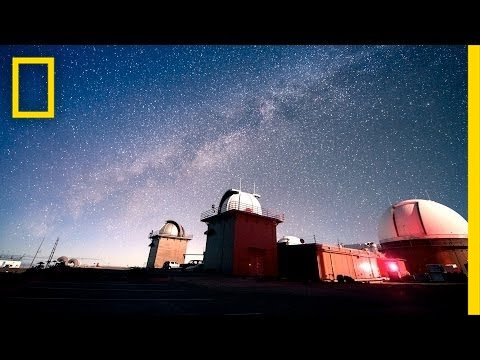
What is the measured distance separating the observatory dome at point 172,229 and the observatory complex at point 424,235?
94.5 feet

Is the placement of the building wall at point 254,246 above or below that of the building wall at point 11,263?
above

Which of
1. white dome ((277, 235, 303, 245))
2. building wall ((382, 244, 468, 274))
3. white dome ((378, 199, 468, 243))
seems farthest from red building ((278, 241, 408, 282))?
white dome ((277, 235, 303, 245))

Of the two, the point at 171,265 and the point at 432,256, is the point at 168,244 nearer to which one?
the point at 171,265

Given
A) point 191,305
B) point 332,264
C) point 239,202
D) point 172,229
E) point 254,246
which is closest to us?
point 191,305

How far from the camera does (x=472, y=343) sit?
2348 mm

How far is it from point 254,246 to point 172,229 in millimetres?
18214

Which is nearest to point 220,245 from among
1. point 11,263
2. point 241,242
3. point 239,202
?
point 241,242

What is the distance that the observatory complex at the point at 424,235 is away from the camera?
26500 millimetres

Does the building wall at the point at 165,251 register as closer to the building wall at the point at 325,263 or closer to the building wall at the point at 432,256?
the building wall at the point at 325,263

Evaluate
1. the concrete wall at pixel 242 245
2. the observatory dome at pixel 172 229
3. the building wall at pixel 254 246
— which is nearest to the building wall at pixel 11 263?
the observatory dome at pixel 172 229

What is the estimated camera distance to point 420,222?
28.8 m

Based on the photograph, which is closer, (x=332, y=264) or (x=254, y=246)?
(x=254, y=246)
